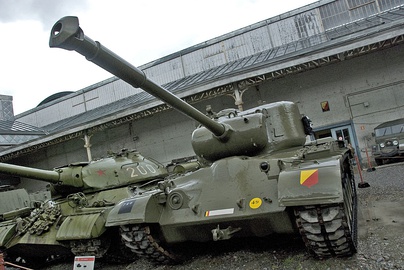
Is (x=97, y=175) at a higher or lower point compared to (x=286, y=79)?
lower

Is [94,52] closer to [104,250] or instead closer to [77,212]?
[104,250]

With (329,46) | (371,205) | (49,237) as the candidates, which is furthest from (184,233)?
(329,46)

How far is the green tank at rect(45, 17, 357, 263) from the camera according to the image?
420 cm

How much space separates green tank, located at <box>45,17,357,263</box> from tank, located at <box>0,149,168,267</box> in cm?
126

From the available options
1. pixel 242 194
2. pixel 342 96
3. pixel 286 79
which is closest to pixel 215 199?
pixel 242 194

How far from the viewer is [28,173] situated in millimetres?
7531

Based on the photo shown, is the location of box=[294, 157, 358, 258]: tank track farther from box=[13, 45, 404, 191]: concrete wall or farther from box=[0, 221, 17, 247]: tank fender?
box=[13, 45, 404, 191]: concrete wall

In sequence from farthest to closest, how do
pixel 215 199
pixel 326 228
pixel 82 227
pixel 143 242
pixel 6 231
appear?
1. pixel 6 231
2. pixel 82 227
3. pixel 143 242
4. pixel 215 199
5. pixel 326 228

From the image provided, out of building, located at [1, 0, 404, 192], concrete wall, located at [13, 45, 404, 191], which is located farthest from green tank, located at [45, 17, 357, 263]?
concrete wall, located at [13, 45, 404, 191]

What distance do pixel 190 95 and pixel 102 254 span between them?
1103 centimetres

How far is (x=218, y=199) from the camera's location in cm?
523

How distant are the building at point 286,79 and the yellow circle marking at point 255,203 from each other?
10.6 m

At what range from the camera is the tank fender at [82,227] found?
630cm

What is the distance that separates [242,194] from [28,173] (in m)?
4.86
